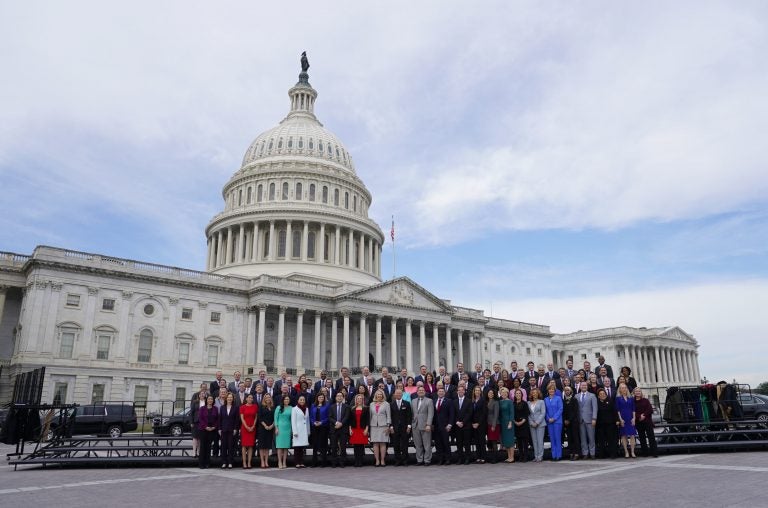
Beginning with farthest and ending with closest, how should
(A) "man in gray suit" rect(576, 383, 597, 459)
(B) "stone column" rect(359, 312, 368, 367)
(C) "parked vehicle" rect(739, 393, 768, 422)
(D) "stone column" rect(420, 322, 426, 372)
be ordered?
(D) "stone column" rect(420, 322, 426, 372), (B) "stone column" rect(359, 312, 368, 367), (C) "parked vehicle" rect(739, 393, 768, 422), (A) "man in gray suit" rect(576, 383, 597, 459)

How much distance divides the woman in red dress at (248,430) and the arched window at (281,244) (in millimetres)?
58263

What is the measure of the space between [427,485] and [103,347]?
46.2m

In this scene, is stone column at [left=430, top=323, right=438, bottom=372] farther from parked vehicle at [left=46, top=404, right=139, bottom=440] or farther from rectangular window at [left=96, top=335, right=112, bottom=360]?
parked vehicle at [left=46, top=404, right=139, bottom=440]

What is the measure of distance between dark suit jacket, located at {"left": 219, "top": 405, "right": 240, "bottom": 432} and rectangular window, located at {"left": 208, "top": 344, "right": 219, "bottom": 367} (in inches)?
1621

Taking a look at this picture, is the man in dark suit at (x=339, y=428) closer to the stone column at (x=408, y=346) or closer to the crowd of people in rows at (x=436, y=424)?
the crowd of people in rows at (x=436, y=424)

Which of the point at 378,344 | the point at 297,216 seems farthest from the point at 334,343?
the point at 297,216

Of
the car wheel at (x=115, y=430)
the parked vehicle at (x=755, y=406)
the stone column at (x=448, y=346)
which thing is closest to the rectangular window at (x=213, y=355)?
the car wheel at (x=115, y=430)

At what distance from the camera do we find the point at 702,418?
19766 mm

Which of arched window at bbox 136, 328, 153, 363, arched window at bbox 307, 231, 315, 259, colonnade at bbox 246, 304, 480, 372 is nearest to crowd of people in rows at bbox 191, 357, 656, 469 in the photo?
arched window at bbox 136, 328, 153, 363

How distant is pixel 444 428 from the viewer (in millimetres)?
16766

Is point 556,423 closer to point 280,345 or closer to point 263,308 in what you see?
point 280,345

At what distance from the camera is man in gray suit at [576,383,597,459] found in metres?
16.7

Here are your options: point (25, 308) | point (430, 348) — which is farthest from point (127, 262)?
point (430, 348)

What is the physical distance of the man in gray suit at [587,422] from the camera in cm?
1666
